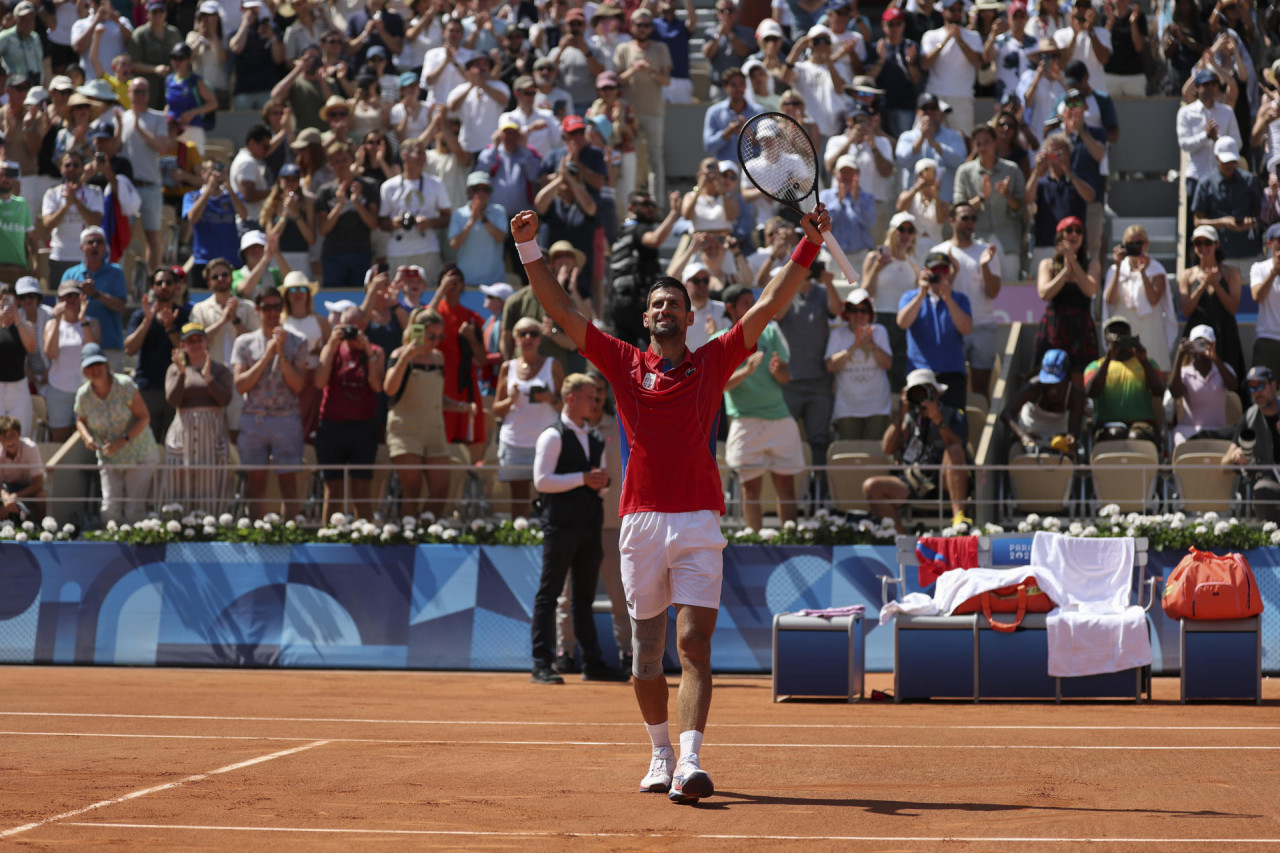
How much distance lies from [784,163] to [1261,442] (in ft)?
24.6

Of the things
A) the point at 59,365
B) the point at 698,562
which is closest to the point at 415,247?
the point at 59,365

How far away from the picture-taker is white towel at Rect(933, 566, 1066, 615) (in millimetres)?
12086

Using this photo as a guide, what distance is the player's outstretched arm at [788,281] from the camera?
7441mm

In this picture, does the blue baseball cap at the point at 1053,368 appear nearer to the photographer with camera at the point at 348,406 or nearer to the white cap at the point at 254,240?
the photographer with camera at the point at 348,406

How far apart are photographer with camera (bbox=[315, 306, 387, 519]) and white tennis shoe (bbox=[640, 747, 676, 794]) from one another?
828cm

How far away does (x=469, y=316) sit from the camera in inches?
640

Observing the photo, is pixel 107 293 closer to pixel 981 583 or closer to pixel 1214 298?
pixel 981 583

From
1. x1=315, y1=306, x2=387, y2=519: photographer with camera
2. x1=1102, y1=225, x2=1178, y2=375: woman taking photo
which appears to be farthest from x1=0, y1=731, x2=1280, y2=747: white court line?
x1=1102, y1=225, x2=1178, y2=375: woman taking photo

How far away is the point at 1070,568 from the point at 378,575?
6.24 meters

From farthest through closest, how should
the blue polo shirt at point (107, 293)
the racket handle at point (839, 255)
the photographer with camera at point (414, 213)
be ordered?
the photographer with camera at point (414, 213)
the blue polo shirt at point (107, 293)
the racket handle at point (839, 255)

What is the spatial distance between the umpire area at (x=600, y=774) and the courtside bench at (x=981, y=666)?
184 mm

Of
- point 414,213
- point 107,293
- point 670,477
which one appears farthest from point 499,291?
point 670,477

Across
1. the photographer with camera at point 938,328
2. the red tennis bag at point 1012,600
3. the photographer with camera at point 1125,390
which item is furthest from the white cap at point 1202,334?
the red tennis bag at point 1012,600

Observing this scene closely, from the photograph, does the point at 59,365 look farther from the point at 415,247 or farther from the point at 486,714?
the point at 486,714
